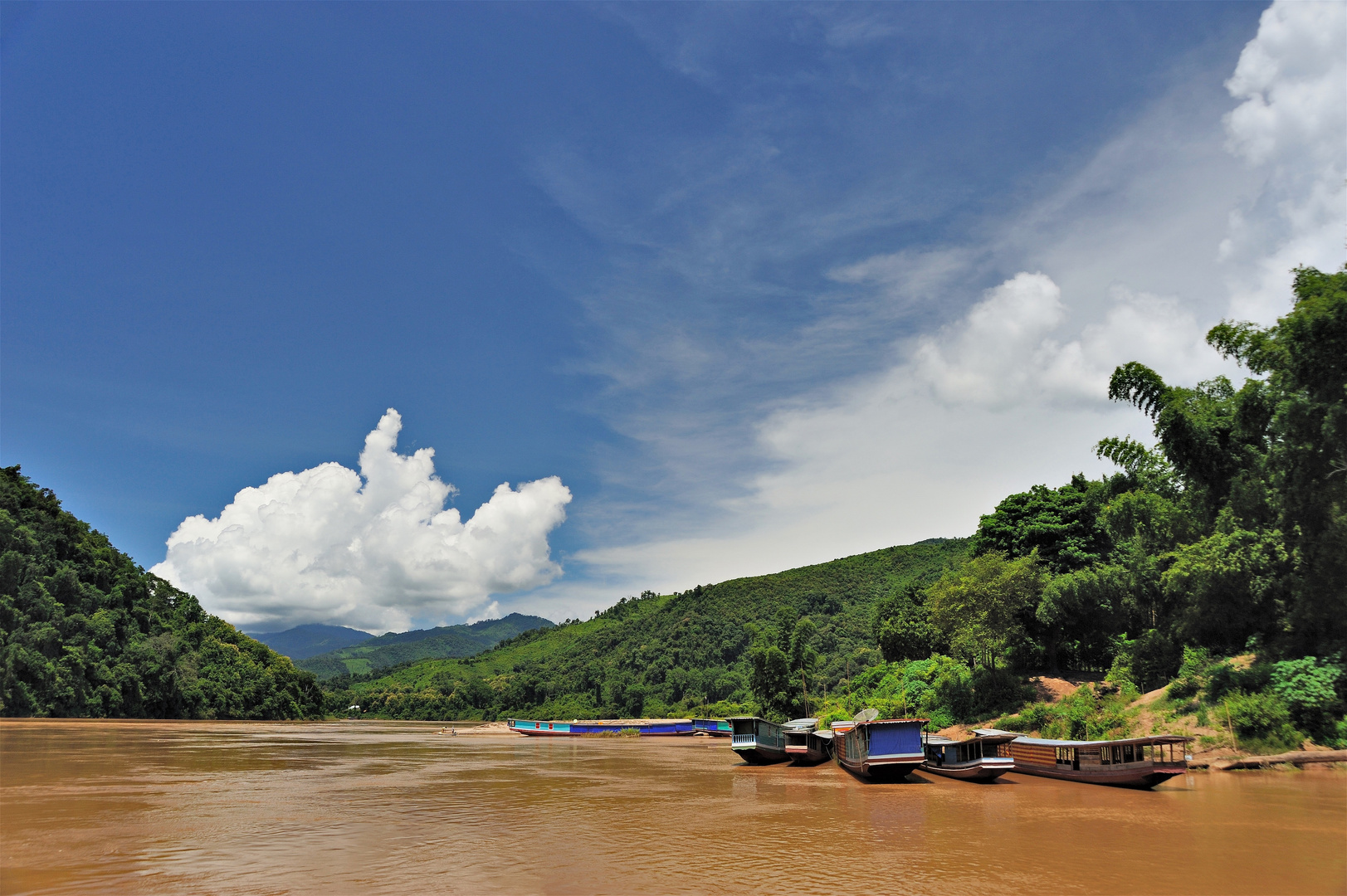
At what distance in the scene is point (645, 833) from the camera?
18.3m

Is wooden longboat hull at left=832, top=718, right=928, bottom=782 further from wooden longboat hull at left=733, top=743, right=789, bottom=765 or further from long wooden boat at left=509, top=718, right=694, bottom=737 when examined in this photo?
long wooden boat at left=509, top=718, right=694, bottom=737

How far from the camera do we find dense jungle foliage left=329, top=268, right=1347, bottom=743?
84.6 ft

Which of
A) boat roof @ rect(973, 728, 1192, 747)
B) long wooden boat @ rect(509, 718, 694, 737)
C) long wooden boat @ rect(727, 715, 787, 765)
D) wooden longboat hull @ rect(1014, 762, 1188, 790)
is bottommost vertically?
long wooden boat @ rect(509, 718, 694, 737)

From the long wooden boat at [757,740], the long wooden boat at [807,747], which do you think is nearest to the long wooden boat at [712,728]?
the long wooden boat at [807,747]

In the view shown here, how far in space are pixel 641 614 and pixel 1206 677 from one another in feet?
520

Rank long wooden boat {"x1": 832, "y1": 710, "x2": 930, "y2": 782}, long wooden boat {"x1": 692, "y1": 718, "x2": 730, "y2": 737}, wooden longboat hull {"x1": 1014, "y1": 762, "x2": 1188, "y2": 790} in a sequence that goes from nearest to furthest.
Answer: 1. wooden longboat hull {"x1": 1014, "y1": 762, "x2": 1188, "y2": 790}
2. long wooden boat {"x1": 832, "y1": 710, "x2": 930, "y2": 782}
3. long wooden boat {"x1": 692, "y1": 718, "x2": 730, "y2": 737}

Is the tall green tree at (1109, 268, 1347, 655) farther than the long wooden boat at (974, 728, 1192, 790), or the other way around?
the tall green tree at (1109, 268, 1347, 655)

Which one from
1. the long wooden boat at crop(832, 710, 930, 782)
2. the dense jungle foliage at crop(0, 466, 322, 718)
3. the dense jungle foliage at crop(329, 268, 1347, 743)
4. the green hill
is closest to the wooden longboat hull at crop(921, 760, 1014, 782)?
the long wooden boat at crop(832, 710, 930, 782)

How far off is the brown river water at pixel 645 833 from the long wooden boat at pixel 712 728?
50.0 m

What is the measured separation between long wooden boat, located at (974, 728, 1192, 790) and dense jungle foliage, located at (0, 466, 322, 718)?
7783 cm

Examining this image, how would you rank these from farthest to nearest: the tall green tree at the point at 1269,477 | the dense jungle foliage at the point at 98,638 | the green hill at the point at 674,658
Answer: the green hill at the point at 674,658 → the dense jungle foliage at the point at 98,638 → the tall green tree at the point at 1269,477

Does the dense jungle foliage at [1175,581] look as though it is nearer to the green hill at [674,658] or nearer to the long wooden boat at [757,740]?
the long wooden boat at [757,740]

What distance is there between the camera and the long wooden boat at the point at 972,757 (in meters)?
26.2

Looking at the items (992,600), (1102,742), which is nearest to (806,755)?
(992,600)
